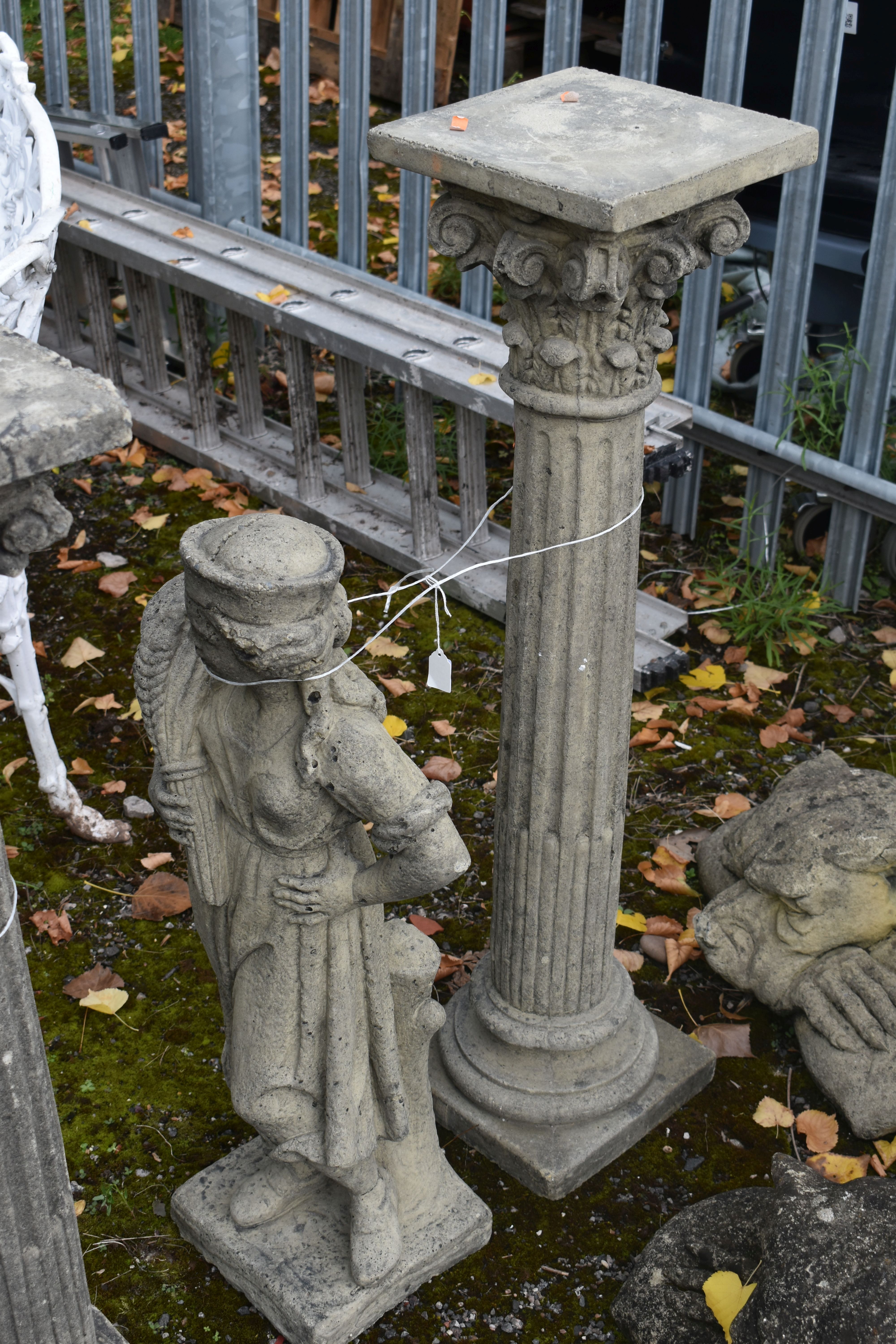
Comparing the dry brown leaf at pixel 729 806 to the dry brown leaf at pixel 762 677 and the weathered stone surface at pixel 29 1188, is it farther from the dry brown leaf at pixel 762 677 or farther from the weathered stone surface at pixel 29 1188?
the weathered stone surface at pixel 29 1188

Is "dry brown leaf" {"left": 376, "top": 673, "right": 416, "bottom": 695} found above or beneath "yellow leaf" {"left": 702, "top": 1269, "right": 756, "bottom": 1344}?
beneath

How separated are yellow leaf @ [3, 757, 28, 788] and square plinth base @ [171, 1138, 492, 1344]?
171cm

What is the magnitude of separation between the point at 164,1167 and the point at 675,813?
6.29 feet

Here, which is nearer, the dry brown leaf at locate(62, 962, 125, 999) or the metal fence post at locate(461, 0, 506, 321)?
the dry brown leaf at locate(62, 962, 125, 999)

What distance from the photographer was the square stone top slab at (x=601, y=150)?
2.48 meters

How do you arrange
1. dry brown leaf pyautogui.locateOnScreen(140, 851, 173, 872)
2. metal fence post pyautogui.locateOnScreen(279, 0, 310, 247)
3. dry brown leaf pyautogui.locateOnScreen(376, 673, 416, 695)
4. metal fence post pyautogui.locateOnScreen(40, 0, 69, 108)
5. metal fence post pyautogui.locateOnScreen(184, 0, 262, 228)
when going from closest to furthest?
1. dry brown leaf pyautogui.locateOnScreen(140, 851, 173, 872)
2. dry brown leaf pyautogui.locateOnScreen(376, 673, 416, 695)
3. metal fence post pyautogui.locateOnScreen(279, 0, 310, 247)
4. metal fence post pyautogui.locateOnScreen(184, 0, 262, 228)
5. metal fence post pyautogui.locateOnScreen(40, 0, 69, 108)

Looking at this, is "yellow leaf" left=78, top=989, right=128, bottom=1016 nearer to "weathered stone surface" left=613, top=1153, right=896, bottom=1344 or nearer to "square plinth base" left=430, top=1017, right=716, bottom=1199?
"square plinth base" left=430, top=1017, right=716, bottom=1199

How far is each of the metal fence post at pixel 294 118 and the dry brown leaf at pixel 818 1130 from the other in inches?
176

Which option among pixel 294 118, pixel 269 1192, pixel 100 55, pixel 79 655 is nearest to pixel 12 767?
pixel 79 655

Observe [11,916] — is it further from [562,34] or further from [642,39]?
[562,34]

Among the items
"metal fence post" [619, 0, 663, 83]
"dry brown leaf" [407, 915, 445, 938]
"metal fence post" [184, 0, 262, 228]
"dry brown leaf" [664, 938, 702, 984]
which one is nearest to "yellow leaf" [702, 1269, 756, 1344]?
"dry brown leaf" [664, 938, 702, 984]

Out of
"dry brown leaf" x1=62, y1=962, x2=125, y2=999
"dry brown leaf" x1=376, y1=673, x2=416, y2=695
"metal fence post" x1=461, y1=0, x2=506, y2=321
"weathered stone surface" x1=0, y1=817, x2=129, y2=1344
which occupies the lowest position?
"dry brown leaf" x1=62, y1=962, x2=125, y2=999

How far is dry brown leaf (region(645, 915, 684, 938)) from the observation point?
4113 mm

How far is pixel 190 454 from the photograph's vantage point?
6.25 m
